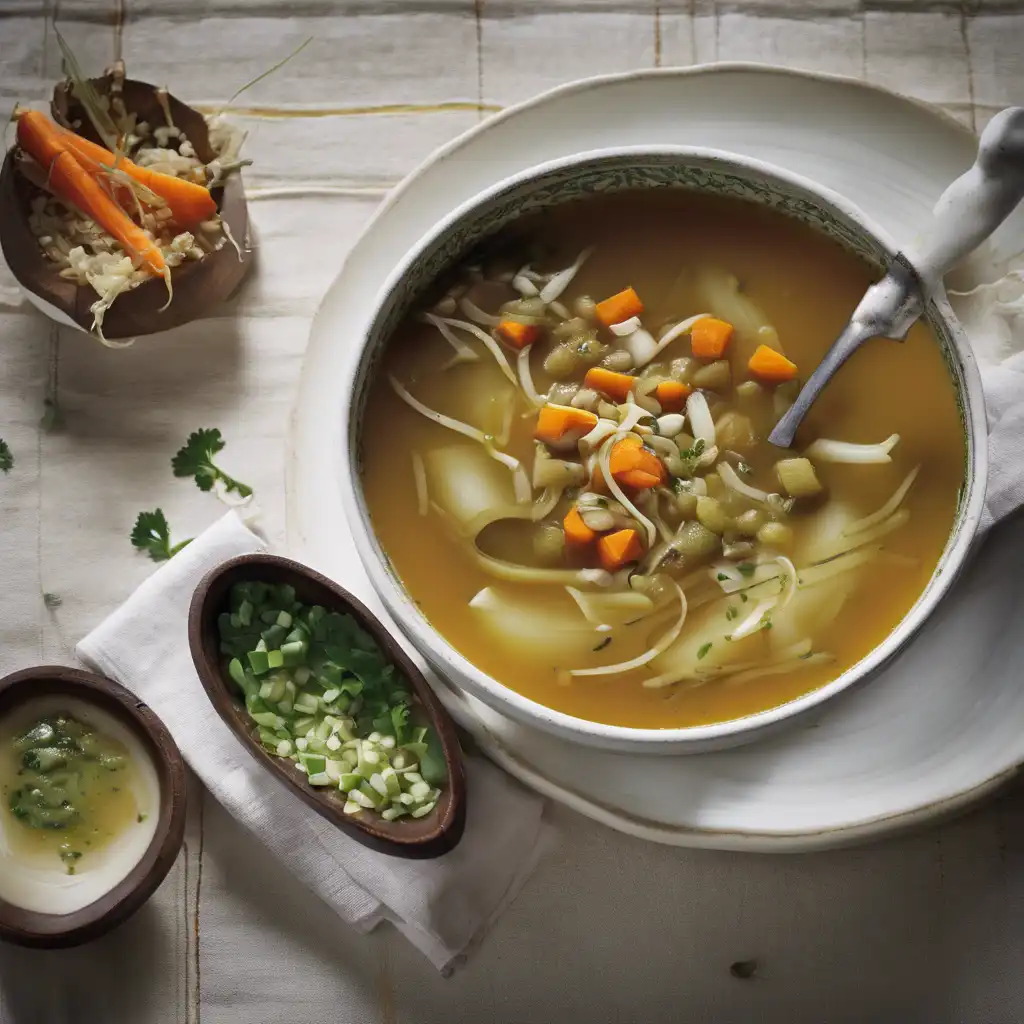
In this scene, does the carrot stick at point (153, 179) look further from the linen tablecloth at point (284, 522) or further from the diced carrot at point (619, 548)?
the diced carrot at point (619, 548)

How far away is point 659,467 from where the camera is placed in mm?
2043

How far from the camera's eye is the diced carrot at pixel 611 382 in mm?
2078

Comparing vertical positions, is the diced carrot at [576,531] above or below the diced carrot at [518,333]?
below

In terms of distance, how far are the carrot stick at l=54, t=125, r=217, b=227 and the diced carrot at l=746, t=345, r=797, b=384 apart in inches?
47.0

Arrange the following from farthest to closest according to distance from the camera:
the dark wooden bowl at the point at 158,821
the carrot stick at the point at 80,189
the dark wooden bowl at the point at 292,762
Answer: the carrot stick at the point at 80,189, the dark wooden bowl at the point at 158,821, the dark wooden bowl at the point at 292,762

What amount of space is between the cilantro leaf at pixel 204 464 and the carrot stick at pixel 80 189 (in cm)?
37

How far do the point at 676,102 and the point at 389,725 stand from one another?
1300 millimetres

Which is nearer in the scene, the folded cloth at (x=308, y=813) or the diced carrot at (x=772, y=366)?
the diced carrot at (x=772, y=366)

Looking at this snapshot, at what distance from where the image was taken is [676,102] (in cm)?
219

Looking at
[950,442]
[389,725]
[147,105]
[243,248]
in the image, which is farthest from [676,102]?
[389,725]

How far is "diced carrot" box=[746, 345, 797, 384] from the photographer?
205 centimetres

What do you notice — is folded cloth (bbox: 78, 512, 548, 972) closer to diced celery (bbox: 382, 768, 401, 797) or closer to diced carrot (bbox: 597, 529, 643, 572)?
diced celery (bbox: 382, 768, 401, 797)

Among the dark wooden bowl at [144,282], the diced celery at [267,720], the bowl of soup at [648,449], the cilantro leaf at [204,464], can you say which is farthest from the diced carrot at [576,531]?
the dark wooden bowl at [144,282]

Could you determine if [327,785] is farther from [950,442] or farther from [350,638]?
[950,442]
